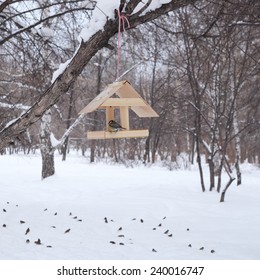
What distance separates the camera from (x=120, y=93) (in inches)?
149

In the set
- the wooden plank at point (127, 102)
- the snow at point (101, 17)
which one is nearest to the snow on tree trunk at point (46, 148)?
the wooden plank at point (127, 102)

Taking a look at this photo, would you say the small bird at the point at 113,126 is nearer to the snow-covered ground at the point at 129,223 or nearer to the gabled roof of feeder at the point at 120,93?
the gabled roof of feeder at the point at 120,93

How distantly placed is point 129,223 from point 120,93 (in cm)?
200

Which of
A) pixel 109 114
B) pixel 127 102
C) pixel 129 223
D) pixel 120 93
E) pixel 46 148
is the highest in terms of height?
pixel 120 93

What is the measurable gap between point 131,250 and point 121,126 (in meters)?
1.29

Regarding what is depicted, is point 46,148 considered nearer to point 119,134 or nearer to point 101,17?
point 119,134

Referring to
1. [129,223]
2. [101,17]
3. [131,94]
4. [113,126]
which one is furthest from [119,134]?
[129,223]

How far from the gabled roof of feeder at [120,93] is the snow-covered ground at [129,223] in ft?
4.74

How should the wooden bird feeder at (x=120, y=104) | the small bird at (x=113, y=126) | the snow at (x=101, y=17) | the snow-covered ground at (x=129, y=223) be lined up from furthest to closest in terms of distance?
the snow-covered ground at (x=129, y=223)
the small bird at (x=113, y=126)
the wooden bird feeder at (x=120, y=104)
the snow at (x=101, y=17)

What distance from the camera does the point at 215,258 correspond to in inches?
138

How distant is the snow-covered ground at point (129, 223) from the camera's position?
3658 millimetres

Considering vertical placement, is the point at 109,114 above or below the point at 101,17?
below

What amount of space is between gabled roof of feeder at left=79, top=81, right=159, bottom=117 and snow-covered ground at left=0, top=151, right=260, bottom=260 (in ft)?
4.74
